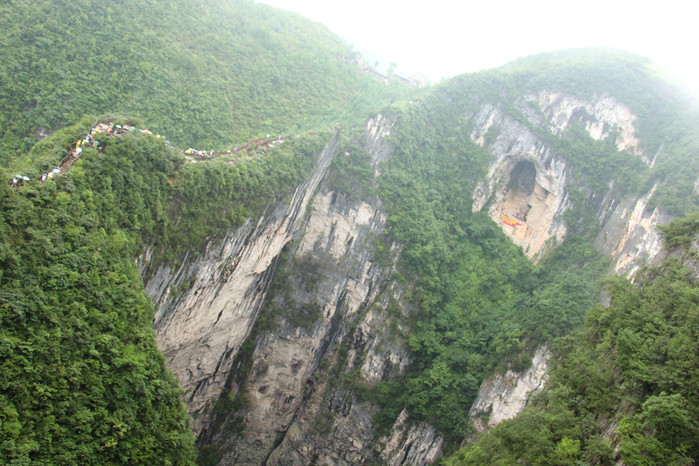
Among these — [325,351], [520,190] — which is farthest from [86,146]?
[520,190]

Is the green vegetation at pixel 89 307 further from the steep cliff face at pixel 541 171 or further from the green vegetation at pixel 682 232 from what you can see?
the steep cliff face at pixel 541 171

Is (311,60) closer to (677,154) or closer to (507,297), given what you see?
(507,297)

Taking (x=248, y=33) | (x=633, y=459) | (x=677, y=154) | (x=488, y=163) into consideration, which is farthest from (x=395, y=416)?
(x=248, y=33)

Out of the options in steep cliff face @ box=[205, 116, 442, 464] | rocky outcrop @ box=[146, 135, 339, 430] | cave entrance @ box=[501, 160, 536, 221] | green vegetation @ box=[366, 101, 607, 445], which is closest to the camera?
rocky outcrop @ box=[146, 135, 339, 430]

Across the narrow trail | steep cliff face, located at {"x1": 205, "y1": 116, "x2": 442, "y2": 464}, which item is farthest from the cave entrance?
the narrow trail

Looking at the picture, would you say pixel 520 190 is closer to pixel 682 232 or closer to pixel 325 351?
pixel 682 232

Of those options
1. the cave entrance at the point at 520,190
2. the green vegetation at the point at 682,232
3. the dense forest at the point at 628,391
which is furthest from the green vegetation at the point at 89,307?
the cave entrance at the point at 520,190

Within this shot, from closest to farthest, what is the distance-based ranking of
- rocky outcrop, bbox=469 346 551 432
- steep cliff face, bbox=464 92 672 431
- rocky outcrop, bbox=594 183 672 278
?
1. rocky outcrop, bbox=469 346 551 432
2. rocky outcrop, bbox=594 183 672 278
3. steep cliff face, bbox=464 92 672 431

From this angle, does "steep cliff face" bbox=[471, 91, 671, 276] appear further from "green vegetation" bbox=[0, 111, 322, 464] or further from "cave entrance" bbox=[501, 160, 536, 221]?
"green vegetation" bbox=[0, 111, 322, 464]
